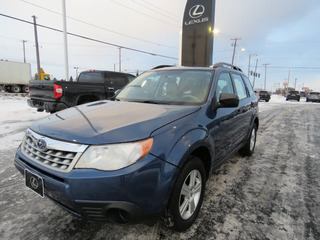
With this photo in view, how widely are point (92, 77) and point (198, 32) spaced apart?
879cm

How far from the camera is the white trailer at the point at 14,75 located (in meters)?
25.2

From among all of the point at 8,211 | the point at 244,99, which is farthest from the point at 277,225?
the point at 8,211

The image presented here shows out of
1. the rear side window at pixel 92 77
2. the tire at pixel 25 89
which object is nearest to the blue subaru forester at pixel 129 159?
the rear side window at pixel 92 77

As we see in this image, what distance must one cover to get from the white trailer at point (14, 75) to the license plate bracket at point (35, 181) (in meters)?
30.1

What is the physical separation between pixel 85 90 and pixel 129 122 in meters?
5.21

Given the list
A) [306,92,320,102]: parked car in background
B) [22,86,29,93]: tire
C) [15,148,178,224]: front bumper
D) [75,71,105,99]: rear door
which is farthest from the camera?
[306,92,320,102]: parked car in background

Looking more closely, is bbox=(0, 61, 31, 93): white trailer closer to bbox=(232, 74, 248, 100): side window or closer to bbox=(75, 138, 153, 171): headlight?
bbox=(232, 74, 248, 100): side window

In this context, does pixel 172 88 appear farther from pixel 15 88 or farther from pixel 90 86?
pixel 15 88

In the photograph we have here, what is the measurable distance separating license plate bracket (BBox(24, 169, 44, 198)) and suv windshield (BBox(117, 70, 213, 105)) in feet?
4.72

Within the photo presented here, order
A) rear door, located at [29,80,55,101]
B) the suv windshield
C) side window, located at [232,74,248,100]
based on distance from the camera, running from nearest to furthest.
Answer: the suv windshield < side window, located at [232,74,248,100] < rear door, located at [29,80,55,101]

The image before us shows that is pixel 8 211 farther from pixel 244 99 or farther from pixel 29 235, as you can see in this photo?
pixel 244 99

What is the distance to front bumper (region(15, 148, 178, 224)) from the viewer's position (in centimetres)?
141

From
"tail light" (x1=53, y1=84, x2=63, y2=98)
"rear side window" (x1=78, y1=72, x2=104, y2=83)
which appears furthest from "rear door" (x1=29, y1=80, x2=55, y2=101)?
"rear side window" (x1=78, y1=72, x2=104, y2=83)

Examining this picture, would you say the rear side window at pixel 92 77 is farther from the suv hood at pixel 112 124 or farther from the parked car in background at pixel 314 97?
the parked car in background at pixel 314 97
